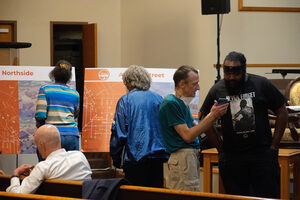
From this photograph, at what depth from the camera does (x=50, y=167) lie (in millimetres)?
3383

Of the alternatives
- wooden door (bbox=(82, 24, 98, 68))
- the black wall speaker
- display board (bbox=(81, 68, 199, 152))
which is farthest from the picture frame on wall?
display board (bbox=(81, 68, 199, 152))

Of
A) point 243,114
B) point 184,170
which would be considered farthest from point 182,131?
point 243,114

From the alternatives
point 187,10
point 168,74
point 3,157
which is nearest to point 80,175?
point 168,74

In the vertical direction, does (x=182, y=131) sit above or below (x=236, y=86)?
below

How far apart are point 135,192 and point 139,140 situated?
50.2 inches

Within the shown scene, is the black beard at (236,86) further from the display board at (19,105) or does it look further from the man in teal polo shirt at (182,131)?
the display board at (19,105)

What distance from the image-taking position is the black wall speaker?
27.1ft

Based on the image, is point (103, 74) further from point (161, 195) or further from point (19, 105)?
point (161, 195)

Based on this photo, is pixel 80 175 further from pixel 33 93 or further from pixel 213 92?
pixel 33 93

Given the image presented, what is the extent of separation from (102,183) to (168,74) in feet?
10.9

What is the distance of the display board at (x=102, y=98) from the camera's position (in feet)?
20.2

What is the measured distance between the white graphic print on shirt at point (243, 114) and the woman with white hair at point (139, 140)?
73 cm

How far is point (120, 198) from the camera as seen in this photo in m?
2.97

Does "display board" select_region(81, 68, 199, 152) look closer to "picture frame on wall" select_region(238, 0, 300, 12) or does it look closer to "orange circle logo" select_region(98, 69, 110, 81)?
"orange circle logo" select_region(98, 69, 110, 81)
